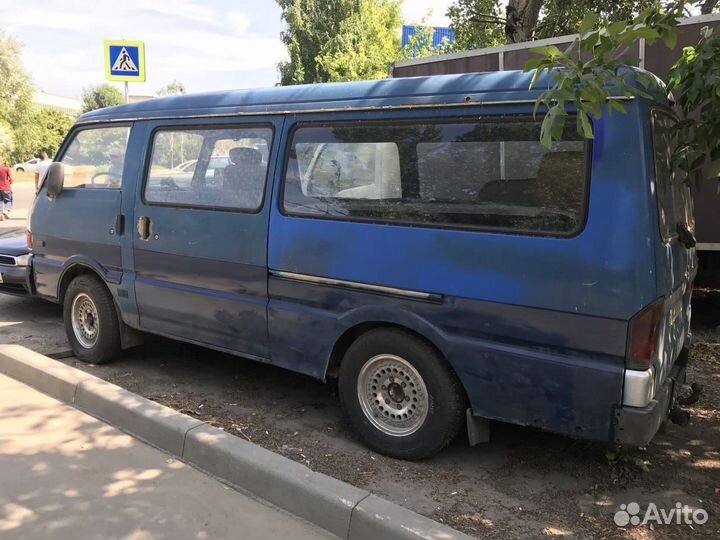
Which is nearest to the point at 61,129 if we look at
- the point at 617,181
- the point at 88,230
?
the point at 88,230

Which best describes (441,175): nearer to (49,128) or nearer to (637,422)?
(637,422)

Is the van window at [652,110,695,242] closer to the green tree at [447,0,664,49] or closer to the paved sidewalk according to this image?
the paved sidewalk

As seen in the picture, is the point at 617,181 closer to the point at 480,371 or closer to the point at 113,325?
the point at 480,371

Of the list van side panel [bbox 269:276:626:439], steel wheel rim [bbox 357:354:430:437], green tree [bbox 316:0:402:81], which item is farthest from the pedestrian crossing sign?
green tree [bbox 316:0:402:81]

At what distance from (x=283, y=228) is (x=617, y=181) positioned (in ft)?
6.29

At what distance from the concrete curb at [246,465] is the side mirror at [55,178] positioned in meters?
1.48

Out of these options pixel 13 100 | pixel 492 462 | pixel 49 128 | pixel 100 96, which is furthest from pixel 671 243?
pixel 100 96

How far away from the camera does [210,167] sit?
4.21 m

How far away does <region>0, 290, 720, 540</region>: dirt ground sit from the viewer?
2883mm

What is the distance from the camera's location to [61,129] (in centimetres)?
5066

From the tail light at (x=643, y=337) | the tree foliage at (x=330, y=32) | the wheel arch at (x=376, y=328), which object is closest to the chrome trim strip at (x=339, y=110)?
the tail light at (x=643, y=337)

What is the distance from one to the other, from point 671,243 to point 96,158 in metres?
4.28

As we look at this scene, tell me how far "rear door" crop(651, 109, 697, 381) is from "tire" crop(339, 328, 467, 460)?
1.05 meters

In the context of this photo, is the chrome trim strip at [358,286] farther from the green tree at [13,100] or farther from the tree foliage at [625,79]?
the green tree at [13,100]
